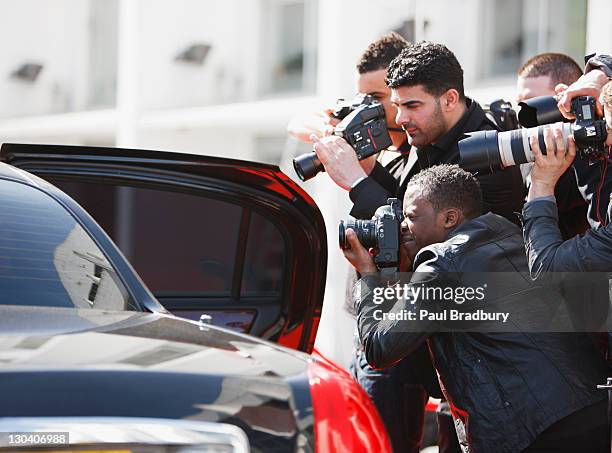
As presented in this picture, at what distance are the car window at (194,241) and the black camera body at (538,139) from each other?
794 mm

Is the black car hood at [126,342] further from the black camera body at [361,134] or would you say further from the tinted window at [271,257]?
the black camera body at [361,134]

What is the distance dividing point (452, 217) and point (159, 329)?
1.28 m

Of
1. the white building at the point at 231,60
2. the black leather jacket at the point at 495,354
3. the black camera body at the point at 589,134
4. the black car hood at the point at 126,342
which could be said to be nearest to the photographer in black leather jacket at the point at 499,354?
the black leather jacket at the point at 495,354

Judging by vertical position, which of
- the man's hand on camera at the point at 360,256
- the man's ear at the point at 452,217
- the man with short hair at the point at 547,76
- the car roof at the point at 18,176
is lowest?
the man's hand on camera at the point at 360,256

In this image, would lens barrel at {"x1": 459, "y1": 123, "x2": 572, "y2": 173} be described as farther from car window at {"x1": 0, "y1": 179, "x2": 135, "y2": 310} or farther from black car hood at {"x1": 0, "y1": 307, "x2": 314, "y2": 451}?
black car hood at {"x1": 0, "y1": 307, "x2": 314, "y2": 451}

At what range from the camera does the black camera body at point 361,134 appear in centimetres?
408

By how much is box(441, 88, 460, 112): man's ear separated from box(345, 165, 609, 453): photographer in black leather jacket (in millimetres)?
685

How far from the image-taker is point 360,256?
356 centimetres

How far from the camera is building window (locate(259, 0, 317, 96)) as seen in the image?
12.9m

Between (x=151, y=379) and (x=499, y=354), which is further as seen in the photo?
(x=499, y=354)

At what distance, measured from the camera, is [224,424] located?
80.0 inches

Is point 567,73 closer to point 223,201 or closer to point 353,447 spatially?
point 223,201

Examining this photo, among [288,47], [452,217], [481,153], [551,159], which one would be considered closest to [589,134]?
[551,159]

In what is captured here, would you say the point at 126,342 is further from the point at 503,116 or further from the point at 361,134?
the point at 503,116
